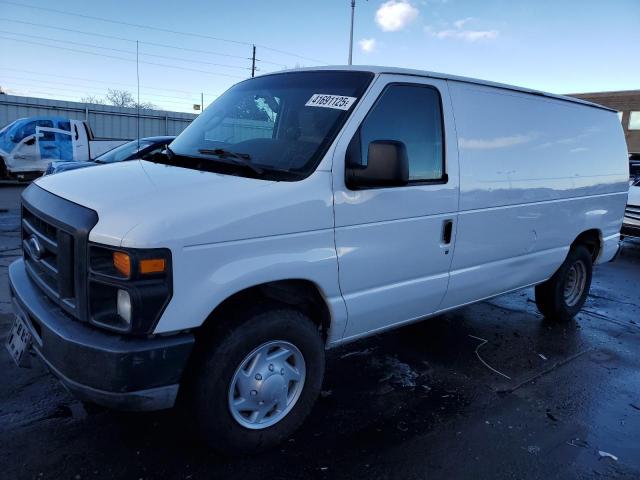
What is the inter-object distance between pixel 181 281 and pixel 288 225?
2.11ft

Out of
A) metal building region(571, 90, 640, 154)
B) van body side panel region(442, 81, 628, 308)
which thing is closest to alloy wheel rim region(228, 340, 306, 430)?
van body side panel region(442, 81, 628, 308)

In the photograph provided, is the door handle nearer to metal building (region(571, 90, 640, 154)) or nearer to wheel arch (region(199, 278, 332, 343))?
wheel arch (region(199, 278, 332, 343))

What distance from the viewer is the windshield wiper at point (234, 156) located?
111 inches

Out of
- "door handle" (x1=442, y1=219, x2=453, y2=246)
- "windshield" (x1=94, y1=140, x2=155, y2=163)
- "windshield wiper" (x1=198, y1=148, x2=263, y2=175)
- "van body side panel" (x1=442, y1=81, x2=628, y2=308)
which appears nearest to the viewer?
"windshield wiper" (x1=198, y1=148, x2=263, y2=175)

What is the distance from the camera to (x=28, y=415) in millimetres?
3066

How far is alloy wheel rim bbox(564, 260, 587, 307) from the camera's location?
5.38 m

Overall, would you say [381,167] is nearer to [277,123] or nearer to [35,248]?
[277,123]

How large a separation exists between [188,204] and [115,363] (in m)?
0.79

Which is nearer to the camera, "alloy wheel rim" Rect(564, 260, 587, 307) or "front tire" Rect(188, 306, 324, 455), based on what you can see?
"front tire" Rect(188, 306, 324, 455)

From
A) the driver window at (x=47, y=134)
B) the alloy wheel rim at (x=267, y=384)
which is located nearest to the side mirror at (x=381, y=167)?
the alloy wheel rim at (x=267, y=384)

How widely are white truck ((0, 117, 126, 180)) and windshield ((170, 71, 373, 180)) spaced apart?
1320cm

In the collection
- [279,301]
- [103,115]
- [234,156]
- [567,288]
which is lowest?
[567,288]

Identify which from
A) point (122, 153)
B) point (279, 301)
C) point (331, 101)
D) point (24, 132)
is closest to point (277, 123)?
point (331, 101)

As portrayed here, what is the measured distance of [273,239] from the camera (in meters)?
2.60
